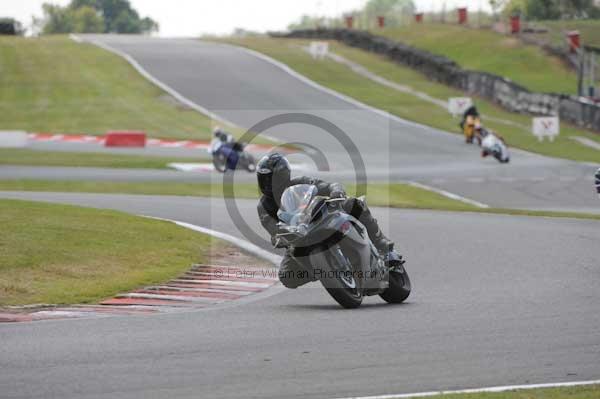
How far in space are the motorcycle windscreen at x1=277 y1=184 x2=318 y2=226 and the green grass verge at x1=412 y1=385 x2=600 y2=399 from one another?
3778 millimetres

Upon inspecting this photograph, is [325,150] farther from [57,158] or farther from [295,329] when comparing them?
[295,329]

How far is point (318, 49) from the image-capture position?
62531 mm

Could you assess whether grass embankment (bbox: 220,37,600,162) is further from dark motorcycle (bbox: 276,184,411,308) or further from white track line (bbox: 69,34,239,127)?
dark motorcycle (bbox: 276,184,411,308)

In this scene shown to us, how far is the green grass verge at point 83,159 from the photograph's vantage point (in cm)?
3231

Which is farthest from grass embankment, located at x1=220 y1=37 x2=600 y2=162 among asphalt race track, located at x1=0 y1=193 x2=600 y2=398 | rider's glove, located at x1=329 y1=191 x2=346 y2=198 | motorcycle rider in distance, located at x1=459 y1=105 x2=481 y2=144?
rider's glove, located at x1=329 y1=191 x2=346 y2=198

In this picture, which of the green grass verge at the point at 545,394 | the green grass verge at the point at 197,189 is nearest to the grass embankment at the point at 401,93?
the green grass verge at the point at 197,189

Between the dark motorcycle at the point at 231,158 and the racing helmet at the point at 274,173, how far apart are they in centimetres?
2011

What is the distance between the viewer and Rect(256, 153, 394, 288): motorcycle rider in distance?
10977mm

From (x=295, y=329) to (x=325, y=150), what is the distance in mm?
29949

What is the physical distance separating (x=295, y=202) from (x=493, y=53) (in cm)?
5057

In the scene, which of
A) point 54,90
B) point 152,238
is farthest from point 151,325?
point 54,90

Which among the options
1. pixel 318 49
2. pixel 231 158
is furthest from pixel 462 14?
pixel 231 158

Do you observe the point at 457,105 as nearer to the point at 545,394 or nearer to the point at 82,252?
the point at 82,252

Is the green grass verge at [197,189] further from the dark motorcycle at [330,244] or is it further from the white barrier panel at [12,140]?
the dark motorcycle at [330,244]
